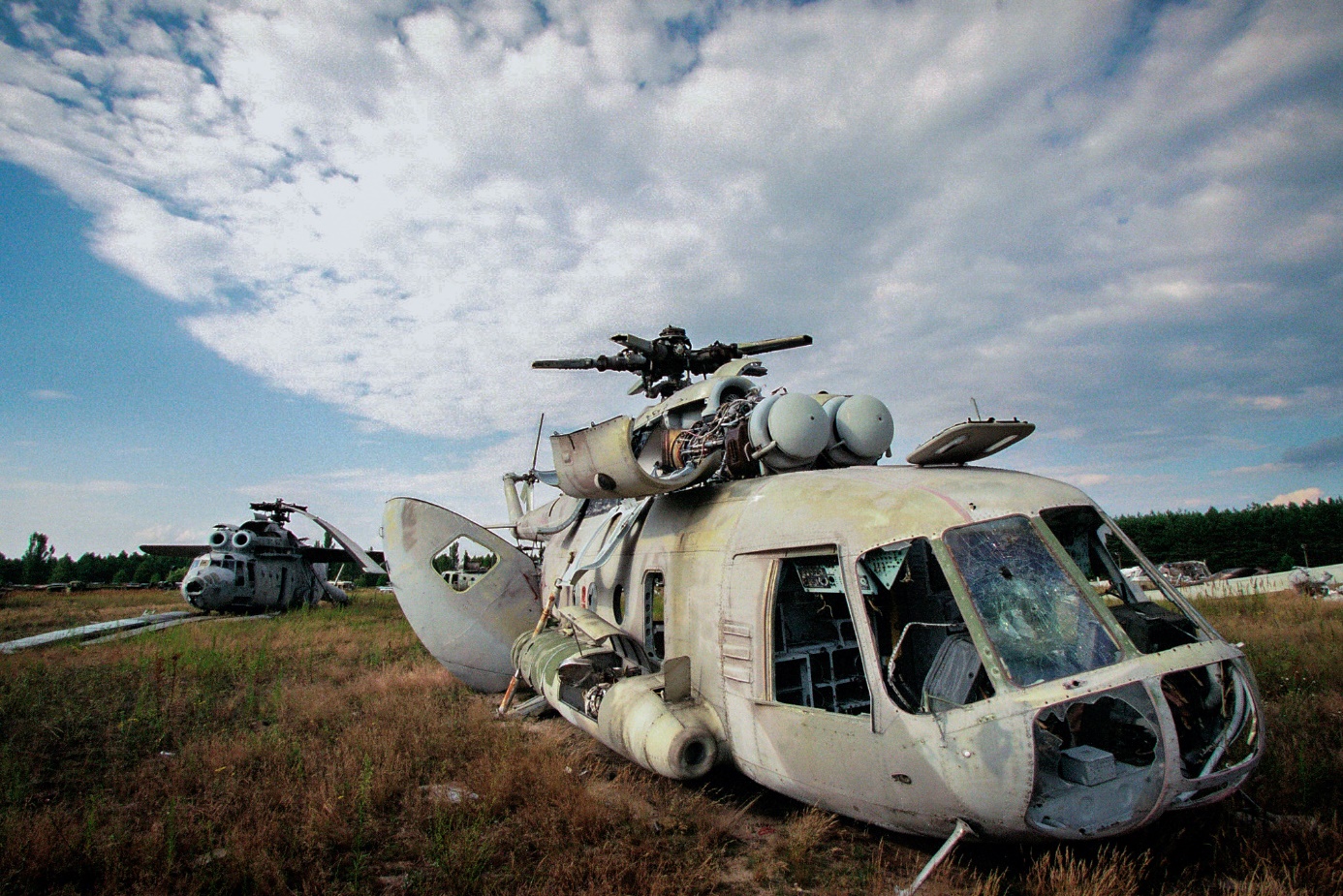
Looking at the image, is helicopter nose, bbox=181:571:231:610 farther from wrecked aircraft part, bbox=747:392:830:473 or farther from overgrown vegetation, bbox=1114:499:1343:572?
overgrown vegetation, bbox=1114:499:1343:572

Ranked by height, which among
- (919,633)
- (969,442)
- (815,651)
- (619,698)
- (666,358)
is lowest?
(619,698)

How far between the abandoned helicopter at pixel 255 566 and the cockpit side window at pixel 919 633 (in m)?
20.3

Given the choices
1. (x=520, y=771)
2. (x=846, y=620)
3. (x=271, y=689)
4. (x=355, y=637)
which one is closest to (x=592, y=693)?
(x=520, y=771)

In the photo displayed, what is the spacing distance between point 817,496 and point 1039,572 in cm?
158

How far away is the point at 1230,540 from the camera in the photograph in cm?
5425

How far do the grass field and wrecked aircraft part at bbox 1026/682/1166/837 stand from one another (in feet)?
1.19

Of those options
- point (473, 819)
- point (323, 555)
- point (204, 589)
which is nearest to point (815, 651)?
point (473, 819)

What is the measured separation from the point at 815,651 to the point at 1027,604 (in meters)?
1.84

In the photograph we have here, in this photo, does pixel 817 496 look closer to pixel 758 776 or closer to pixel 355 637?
pixel 758 776

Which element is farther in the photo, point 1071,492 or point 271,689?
point 271,689

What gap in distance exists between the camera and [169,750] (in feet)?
24.1

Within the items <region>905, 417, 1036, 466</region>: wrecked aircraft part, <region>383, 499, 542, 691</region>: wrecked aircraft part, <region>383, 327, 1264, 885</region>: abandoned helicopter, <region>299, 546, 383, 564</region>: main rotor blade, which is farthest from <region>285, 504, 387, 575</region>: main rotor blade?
<region>299, 546, 383, 564</region>: main rotor blade

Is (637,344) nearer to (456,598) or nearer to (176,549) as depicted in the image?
(456,598)

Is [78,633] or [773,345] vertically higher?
[773,345]
